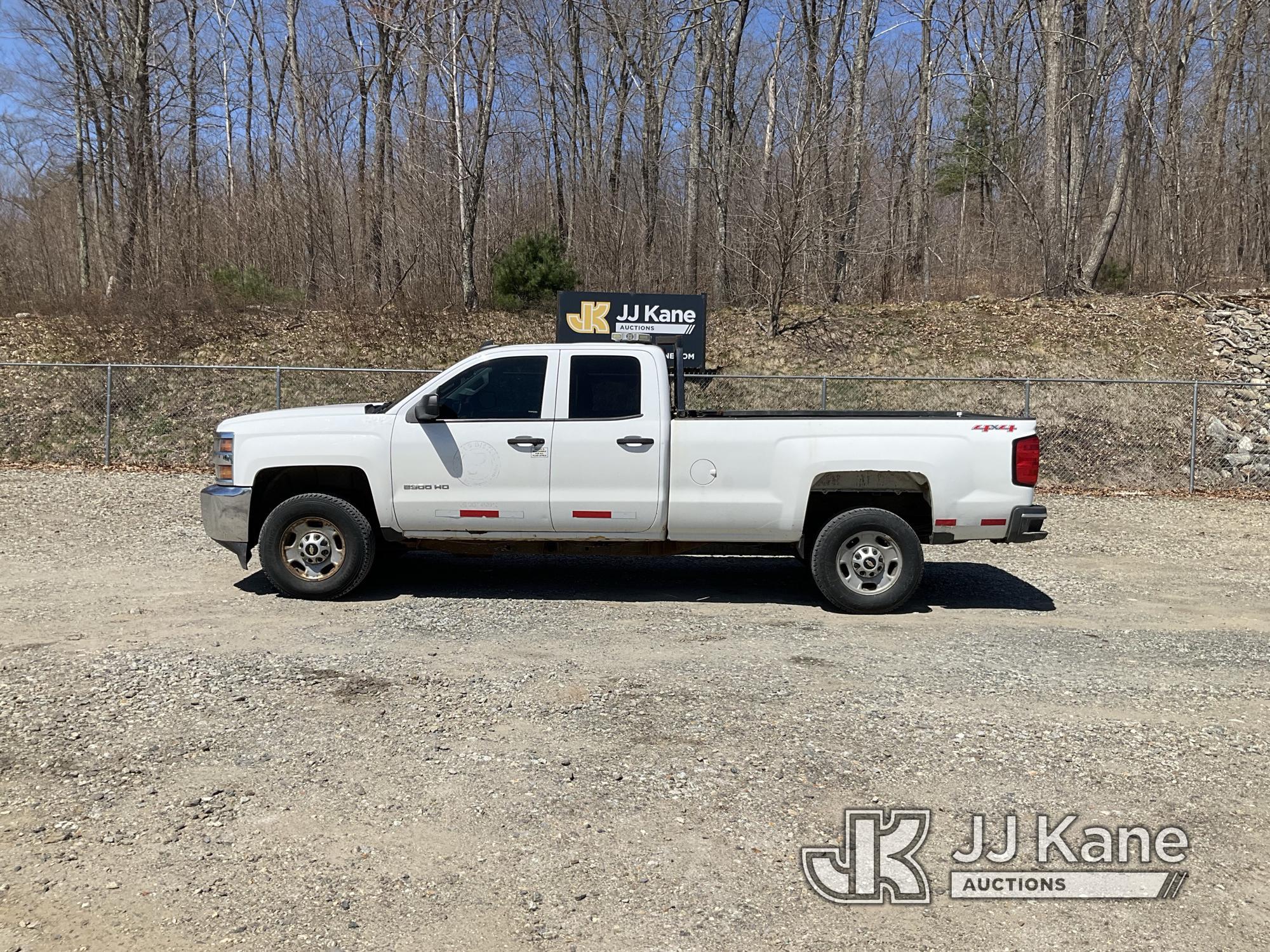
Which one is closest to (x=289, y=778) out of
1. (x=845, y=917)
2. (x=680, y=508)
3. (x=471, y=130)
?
(x=845, y=917)

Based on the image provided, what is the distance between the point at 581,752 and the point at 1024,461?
4.54 meters

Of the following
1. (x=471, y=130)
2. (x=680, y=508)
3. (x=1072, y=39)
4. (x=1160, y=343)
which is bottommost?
(x=680, y=508)

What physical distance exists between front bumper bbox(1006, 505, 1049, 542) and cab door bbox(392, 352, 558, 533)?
3.62 metres

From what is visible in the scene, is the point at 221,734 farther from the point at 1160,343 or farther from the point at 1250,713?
the point at 1160,343

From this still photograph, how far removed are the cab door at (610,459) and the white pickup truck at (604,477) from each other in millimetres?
12

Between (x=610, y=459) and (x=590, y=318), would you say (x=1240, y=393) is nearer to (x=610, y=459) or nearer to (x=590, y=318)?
(x=590, y=318)

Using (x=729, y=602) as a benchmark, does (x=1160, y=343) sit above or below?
above

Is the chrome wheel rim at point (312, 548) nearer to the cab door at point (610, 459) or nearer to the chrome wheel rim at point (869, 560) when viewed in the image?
the cab door at point (610, 459)

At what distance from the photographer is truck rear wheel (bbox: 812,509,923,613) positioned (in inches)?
311

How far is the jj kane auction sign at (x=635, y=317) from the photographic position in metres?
19.1

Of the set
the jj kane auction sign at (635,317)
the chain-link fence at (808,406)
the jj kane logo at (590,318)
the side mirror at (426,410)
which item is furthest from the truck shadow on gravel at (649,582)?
the jj kane logo at (590,318)

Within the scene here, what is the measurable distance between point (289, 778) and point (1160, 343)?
21.6 metres

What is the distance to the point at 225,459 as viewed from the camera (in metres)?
8.12

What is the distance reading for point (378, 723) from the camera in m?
5.45
